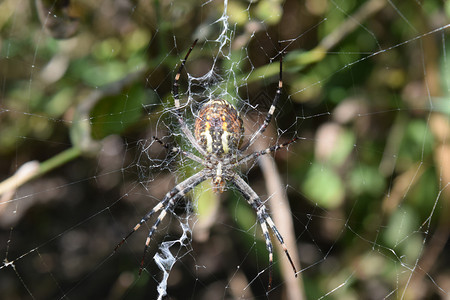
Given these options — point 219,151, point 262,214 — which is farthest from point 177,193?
point 262,214

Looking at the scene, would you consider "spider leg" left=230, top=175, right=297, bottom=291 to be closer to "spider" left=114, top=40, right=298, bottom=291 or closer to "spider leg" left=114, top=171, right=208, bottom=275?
"spider" left=114, top=40, right=298, bottom=291

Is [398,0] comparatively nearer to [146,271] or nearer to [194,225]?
[194,225]

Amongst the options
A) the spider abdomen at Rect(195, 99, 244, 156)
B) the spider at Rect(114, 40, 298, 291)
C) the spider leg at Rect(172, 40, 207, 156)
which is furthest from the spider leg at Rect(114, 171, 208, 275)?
the spider abdomen at Rect(195, 99, 244, 156)

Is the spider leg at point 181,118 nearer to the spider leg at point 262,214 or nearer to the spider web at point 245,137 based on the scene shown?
the spider web at point 245,137

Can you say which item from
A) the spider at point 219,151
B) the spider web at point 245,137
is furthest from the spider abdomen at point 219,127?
the spider web at point 245,137

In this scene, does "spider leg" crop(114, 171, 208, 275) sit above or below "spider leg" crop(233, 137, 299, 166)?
below

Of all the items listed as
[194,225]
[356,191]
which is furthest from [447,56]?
[194,225]

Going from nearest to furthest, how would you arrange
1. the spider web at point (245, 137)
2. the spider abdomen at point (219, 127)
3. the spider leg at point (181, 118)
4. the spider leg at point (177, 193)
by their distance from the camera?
the spider abdomen at point (219, 127)
the spider leg at point (181, 118)
the spider web at point (245, 137)
the spider leg at point (177, 193)

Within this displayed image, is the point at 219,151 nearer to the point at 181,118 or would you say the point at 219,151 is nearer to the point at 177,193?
the point at 181,118
